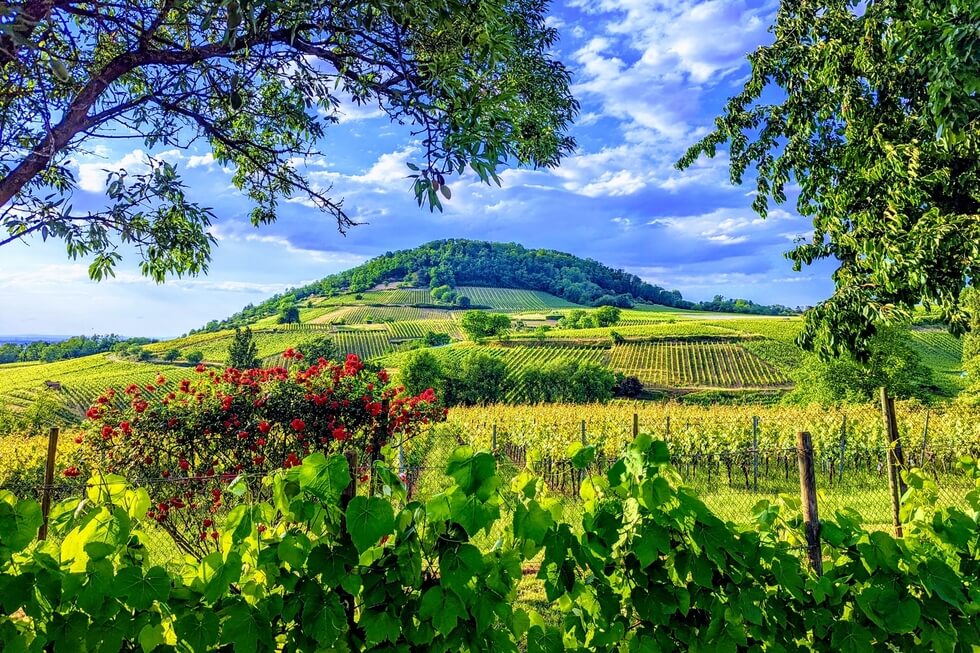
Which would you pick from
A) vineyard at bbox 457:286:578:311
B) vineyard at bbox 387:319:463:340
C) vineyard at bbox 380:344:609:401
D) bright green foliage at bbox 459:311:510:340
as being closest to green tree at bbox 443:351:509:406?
vineyard at bbox 380:344:609:401

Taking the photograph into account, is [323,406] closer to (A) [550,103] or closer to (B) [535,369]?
(A) [550,103]

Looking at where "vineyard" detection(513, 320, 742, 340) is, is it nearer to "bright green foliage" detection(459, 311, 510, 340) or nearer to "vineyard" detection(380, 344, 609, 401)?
"bright green foliage" detection(459, 311, 510, 340)

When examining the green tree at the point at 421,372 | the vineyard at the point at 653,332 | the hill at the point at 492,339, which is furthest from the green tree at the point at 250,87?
the vineyard at the point at 653,332

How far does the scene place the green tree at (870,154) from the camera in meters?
5.26

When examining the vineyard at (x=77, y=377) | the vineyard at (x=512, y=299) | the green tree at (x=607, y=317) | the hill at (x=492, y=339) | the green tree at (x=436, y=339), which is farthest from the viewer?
the vineyard at (x=512, y=299)

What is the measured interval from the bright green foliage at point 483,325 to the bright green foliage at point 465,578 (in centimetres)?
6411

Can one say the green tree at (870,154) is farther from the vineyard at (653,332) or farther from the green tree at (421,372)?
the vineyard at (653,332)

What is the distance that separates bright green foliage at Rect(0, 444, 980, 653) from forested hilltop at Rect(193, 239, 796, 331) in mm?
83982

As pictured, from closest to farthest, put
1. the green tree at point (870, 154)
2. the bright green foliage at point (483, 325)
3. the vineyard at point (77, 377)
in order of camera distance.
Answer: the green tree at point (870, 154), the vineyard at point (77, 377), the bright green foliage at point (483, 325)

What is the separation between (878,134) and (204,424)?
27.7 ft

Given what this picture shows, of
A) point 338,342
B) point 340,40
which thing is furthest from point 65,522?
point 338,342

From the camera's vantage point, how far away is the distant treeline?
6688 centimetres

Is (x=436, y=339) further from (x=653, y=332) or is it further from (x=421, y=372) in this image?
(x=653, y=332)

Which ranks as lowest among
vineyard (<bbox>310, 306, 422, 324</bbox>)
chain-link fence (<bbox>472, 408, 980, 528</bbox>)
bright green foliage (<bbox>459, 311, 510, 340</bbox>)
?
chain-link fence (<bbox>472, 408, 980, 528</bbox>)
